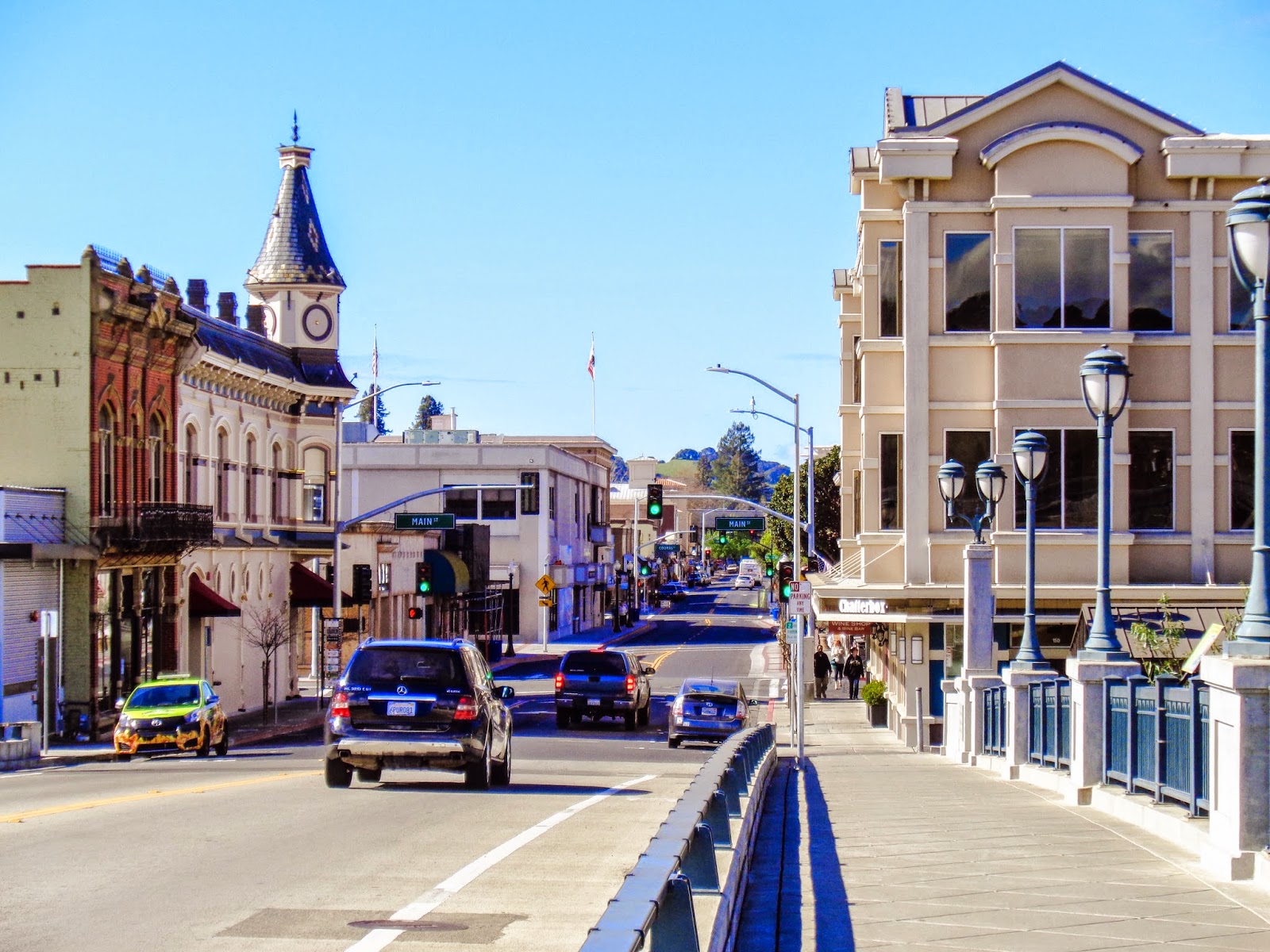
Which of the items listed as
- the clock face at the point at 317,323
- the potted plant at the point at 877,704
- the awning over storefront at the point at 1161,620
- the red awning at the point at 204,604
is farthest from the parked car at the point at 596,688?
the clock face at the point at 317,323

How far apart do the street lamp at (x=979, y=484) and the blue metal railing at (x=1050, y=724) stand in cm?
532

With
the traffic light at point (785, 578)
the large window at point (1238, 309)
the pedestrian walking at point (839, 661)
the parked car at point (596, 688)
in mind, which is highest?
the large window at point (1238, 309)

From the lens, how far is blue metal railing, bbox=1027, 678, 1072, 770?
61.6 feet

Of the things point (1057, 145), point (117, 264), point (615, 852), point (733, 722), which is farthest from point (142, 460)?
point (615, 852)

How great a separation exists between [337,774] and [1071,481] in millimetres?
20677

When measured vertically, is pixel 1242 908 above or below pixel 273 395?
below

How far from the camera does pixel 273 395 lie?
51406 mm

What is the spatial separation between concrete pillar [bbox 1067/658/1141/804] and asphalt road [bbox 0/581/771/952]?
4.25 m

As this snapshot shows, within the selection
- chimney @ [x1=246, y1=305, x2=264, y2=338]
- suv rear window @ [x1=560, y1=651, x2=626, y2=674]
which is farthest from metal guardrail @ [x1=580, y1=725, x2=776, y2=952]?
chimney @ [x1=246, y1=305, x2=264, y2=338]

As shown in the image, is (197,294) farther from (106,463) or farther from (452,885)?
(452,885)

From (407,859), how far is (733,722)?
2318 cm

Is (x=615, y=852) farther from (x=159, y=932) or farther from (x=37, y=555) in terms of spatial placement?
(x=37, y=555)

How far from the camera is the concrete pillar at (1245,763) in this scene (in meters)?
10.3

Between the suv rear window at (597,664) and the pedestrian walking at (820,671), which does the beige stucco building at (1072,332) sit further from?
the pedestrian walking at (820,671)
